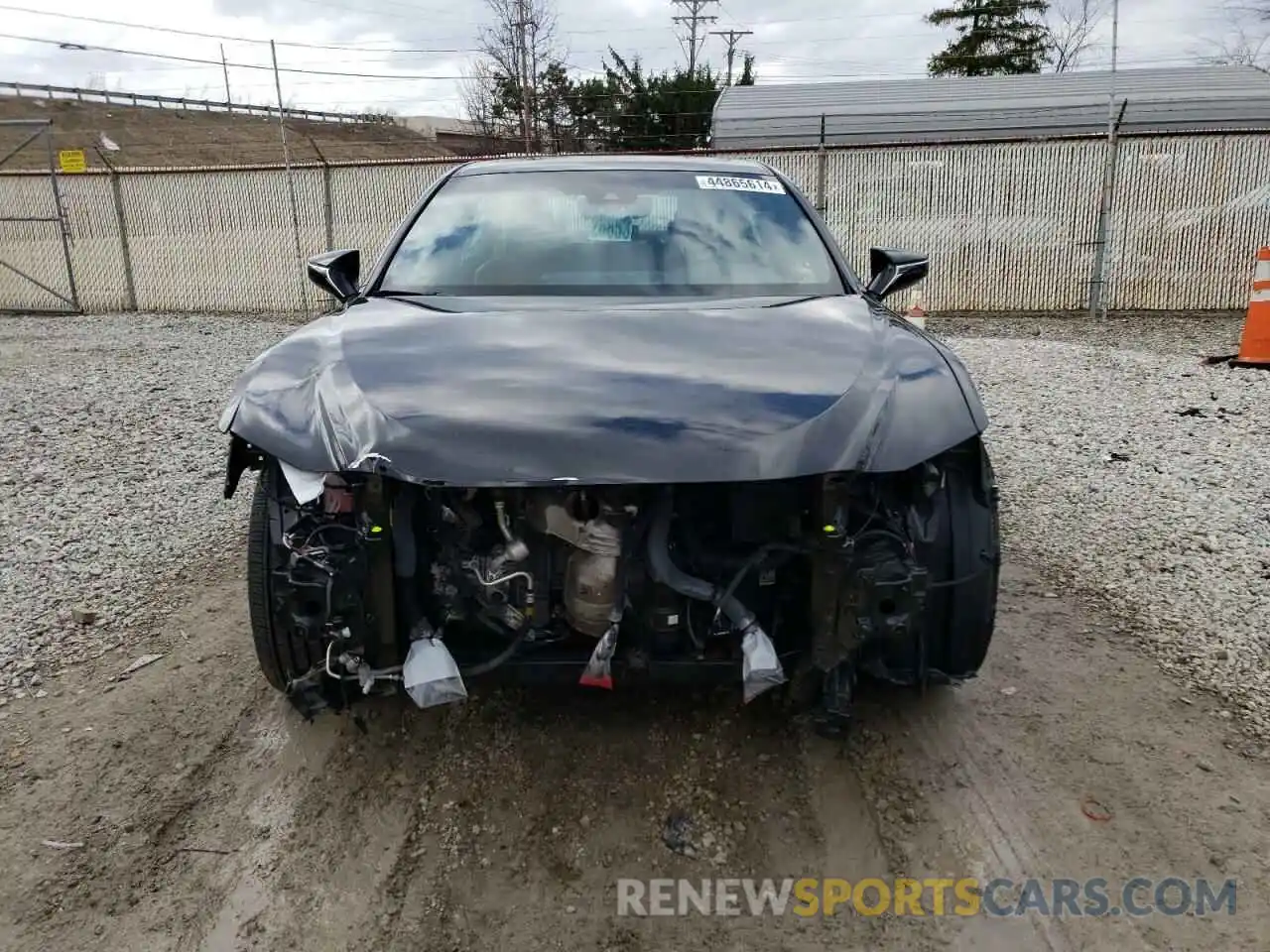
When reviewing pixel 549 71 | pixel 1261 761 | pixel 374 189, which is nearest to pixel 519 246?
pixel 1261 761

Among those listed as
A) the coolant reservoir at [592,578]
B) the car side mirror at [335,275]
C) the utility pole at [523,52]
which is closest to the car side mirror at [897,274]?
the coolant reservoir at [592,578]

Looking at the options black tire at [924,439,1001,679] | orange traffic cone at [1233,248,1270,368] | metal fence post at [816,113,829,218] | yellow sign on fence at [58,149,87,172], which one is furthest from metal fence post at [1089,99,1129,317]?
yellow sign on fence at [58,149,87,172]

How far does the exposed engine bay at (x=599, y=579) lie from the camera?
2.03 m

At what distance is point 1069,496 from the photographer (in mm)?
4758

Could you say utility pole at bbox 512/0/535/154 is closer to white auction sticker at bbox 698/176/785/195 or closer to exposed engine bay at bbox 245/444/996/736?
white auction sticker at bbox 698/176/785/195

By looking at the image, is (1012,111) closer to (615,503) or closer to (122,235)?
(122,235)

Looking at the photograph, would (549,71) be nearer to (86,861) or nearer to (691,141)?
(691,141)

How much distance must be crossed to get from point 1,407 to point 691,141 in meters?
24.5

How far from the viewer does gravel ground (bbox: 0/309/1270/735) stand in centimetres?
342

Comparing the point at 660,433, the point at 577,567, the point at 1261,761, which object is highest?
the point at 660,433

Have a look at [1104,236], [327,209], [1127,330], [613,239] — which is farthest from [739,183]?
[327,209]

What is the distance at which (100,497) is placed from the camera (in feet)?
16.4

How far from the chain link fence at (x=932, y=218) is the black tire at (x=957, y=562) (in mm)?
10842

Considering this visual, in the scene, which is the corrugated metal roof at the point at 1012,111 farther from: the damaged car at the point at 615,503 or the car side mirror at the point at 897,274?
the damaged car at the point at 615,503
